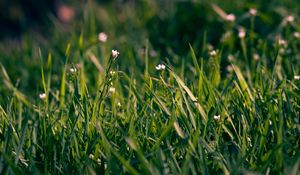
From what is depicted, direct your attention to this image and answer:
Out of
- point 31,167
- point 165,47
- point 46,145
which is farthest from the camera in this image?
point 165,47

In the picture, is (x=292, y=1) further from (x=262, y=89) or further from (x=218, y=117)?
(x=218, y=117)

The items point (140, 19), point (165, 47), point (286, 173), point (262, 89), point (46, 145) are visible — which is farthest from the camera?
point (140, 19)

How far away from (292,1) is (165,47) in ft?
3.21

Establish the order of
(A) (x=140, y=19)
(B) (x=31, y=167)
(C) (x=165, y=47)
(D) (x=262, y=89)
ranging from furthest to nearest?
(A) (x=140, y=19)
(C) (x=165, y=47)
(D) (x=262, y=89)
(B) (x=31, y=167)

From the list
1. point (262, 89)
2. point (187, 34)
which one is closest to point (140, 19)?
point (187, 34)

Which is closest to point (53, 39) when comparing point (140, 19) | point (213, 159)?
point (140, 19)

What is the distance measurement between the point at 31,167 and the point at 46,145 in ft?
0.60

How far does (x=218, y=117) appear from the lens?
2092mm

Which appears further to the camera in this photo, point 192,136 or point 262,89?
point 262,89

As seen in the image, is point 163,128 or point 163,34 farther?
point 163,34

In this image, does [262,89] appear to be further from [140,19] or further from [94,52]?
[140,19]

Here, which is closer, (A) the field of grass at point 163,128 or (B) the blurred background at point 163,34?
(A) the field of grass at point 163,128

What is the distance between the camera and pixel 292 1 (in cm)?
407

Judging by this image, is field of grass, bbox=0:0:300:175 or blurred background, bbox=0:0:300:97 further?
blurred background, bbox=0:0:300:97
